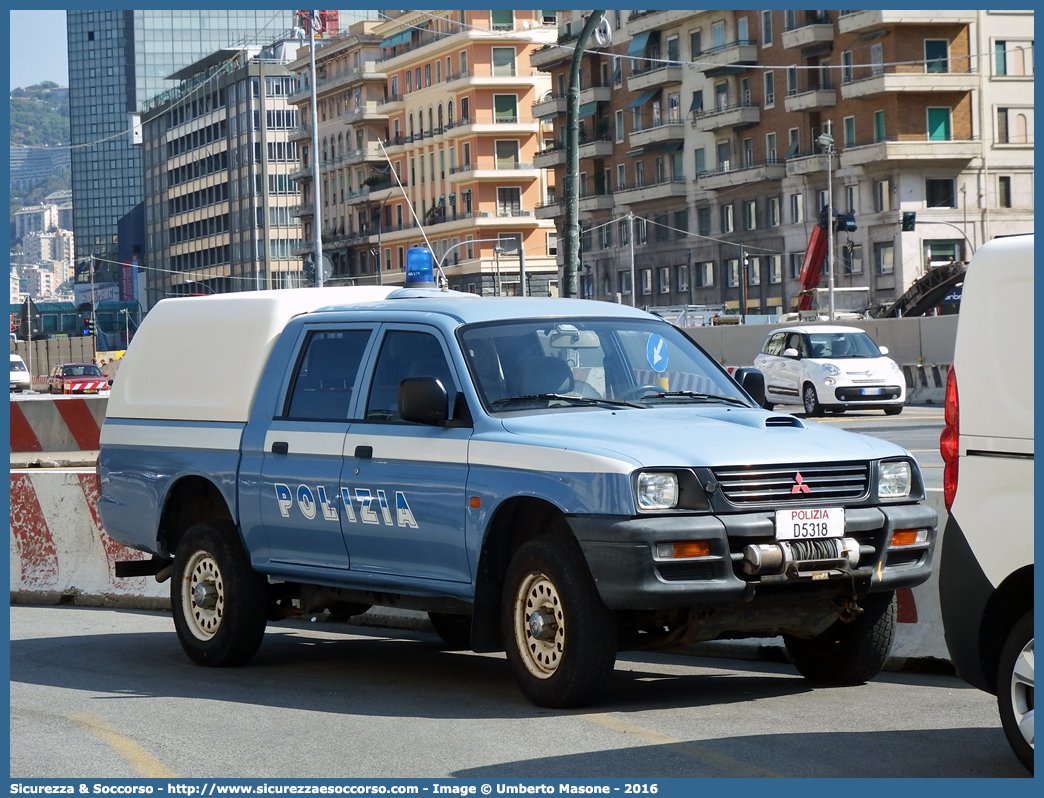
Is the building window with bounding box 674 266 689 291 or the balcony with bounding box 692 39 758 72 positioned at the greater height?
the balcony with bounding box 692 39 758 72

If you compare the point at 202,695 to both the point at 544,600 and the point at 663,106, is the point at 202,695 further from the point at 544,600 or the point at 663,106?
the point at 663,106

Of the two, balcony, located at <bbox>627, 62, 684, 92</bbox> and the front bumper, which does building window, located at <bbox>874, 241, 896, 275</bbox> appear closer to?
balcony, located at <bbox>627, 62, 684, 92</bbox>

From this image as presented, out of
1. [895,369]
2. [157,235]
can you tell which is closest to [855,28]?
[895,369]

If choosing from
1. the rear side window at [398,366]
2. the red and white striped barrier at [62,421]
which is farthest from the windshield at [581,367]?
the red and white striped barrier at [62,421]

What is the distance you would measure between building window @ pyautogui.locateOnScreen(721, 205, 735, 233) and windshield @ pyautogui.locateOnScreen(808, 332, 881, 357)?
178ft

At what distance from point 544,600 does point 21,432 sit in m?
21.5

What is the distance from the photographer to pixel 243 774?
6484 millimetres

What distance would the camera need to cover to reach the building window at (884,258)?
76438 millimetres

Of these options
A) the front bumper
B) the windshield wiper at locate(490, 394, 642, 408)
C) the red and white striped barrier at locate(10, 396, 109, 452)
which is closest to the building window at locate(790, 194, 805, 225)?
the red and white striped barrier at locate(10, 396, 109, 452)

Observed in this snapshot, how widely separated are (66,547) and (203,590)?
391 cm

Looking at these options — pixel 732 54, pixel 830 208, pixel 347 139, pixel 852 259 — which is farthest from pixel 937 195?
pixel 347 139

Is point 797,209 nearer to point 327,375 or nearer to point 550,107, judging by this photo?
point 550,107

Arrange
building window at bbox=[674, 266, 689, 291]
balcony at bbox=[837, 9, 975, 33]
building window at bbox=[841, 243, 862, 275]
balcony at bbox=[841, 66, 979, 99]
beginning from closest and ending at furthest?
balcony at bbox=[837, 9, 975, 33] → balcony at bbox=[841, 66, 979, 99] → building window at bbox=[841, 243, 862, 275] → building window at bbox=[674, 266, 689, 291]

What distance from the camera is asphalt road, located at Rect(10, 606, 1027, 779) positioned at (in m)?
6.55
